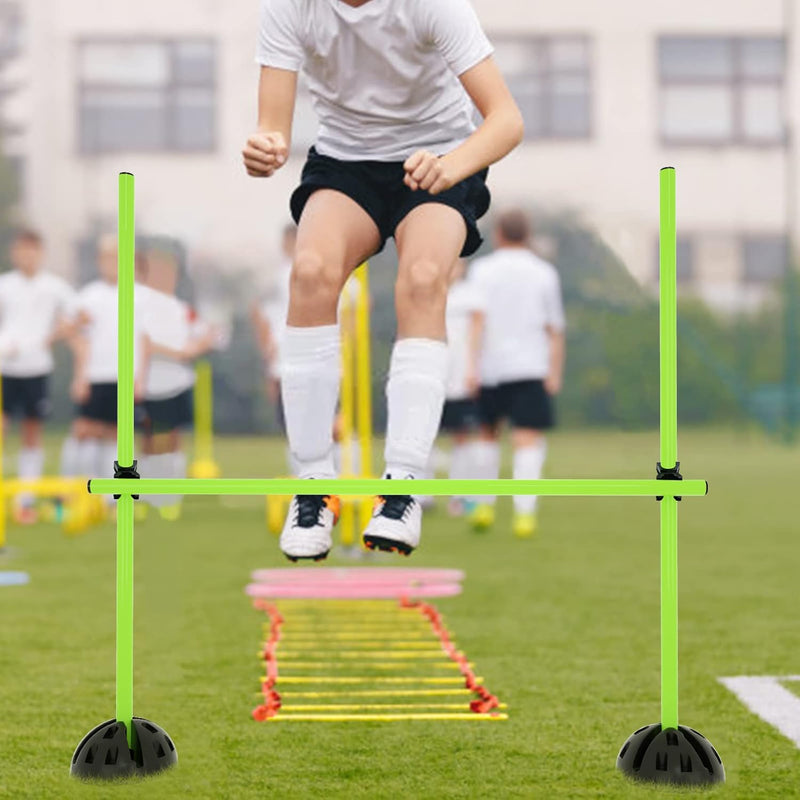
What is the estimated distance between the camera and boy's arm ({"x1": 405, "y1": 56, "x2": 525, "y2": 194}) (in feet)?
11.3

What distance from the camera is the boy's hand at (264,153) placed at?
351 cm

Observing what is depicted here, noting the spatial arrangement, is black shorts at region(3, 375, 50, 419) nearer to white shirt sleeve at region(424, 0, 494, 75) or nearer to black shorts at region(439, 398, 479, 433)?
black shorts at region(439, 398, 479, 433)

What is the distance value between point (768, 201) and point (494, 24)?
5.65m

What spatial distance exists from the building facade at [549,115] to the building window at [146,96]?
0.03 m

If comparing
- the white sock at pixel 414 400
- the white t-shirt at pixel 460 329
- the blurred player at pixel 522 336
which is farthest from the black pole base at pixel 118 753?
the blurred player at pixel 522 336

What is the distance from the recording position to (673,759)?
3.24 meters

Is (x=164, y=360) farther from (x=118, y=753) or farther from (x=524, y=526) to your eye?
(x=118, y=753)

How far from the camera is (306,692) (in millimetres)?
4254

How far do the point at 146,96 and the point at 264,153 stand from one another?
24.3m

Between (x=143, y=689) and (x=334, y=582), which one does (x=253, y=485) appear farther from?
(x=334, y=582)

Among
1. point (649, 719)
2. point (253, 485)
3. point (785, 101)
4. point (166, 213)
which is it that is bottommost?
point (649, 719)

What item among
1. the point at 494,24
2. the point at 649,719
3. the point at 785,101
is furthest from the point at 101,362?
the point at 785,101

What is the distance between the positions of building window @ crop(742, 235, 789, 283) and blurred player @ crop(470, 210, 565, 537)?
61.3ft

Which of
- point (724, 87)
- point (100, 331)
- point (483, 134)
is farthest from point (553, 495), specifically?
point (724, 87)
